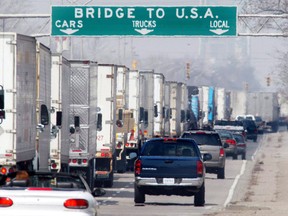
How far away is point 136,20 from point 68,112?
386 inches

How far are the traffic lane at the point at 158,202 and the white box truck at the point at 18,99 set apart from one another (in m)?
2.55

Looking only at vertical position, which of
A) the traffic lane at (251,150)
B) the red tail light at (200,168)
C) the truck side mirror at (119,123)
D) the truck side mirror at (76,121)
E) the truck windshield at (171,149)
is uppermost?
the truck side mirror at (76,121)

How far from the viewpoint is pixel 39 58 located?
88.8ft

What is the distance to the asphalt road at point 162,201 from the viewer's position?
92.0 ft

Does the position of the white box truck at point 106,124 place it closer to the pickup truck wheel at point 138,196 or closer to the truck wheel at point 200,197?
the pickup truck wheel at point 138,196

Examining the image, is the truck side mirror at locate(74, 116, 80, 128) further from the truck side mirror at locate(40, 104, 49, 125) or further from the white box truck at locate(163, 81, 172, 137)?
the white box truck at locate(163, 81, 172, 137)

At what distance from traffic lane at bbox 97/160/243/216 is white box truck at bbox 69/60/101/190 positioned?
1166 millimetres

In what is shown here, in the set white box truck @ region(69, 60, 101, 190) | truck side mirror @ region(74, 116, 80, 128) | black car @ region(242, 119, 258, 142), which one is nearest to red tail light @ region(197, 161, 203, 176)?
white box truck @ region(69, 60, 101, 190)

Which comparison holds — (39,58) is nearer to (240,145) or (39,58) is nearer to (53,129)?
(53,129)

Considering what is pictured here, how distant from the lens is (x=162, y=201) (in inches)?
1280

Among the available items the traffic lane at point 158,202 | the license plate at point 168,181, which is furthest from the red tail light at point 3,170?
the license plate at point 168,181

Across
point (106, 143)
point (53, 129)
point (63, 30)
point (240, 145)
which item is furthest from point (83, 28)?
point (240, 145)

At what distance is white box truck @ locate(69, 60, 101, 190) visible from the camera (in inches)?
1318

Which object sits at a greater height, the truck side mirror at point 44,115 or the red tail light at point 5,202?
the truck side mirror at point 44,115
